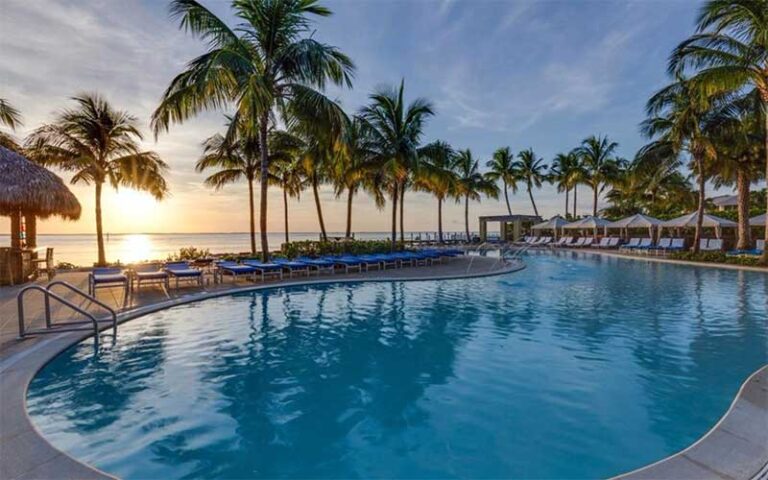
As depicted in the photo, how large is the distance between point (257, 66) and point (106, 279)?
7920 millimetres

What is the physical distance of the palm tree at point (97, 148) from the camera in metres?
13.7

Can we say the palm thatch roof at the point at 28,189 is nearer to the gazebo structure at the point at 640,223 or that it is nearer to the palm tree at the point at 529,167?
the gazebo structure at the point at 640,223

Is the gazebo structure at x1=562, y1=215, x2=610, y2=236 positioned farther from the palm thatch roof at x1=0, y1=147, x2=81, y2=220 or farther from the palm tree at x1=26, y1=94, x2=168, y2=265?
the palm thatch roof at x1=0, y1=147, x2=81, y2=220

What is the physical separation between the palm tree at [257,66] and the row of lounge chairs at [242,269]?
3.69 feet

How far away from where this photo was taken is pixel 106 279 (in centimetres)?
896

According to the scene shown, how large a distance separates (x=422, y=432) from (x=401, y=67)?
53.8 ft

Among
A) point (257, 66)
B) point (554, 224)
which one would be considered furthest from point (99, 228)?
point (554, 224)

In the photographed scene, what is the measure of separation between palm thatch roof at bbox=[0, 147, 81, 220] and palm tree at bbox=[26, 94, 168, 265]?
11.7 ft

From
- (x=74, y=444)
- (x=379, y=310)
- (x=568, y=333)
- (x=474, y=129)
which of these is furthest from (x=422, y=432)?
(x=474, y=129)

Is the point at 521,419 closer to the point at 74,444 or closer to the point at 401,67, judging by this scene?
the point at 74,444

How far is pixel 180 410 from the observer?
387cm

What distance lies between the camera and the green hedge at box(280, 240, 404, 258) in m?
16.4

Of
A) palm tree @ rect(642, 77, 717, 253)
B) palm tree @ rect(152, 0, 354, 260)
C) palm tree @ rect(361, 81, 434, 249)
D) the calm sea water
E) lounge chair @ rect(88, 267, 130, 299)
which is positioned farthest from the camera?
the calm sea water

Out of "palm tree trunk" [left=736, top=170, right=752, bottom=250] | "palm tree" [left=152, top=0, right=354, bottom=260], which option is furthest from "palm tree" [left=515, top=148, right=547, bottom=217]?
"palm tree" [left=152, top=0, right=354, bottom=260]
